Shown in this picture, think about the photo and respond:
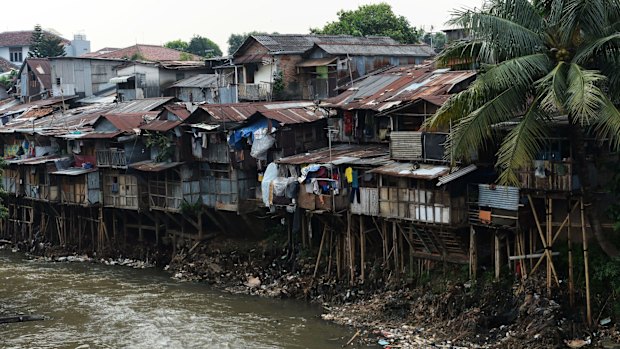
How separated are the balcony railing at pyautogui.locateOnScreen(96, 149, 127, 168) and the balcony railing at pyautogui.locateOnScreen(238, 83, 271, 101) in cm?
672

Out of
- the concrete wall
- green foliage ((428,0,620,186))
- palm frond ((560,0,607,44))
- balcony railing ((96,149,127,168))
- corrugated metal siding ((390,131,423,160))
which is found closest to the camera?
green foliage ((428,0,620,186))

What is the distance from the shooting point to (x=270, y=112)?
3388cm

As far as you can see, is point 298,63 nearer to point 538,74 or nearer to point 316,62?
point 316,62

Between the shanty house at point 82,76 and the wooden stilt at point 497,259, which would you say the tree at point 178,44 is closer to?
the shanty house at point 82,76

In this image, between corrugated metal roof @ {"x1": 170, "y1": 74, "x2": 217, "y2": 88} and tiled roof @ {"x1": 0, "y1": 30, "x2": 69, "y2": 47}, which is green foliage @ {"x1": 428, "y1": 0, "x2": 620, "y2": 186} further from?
tiled roof @ {"x1": 0, "y1": 30, "x2": 69, "y2": 47}

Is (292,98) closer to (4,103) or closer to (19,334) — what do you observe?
(19,334)

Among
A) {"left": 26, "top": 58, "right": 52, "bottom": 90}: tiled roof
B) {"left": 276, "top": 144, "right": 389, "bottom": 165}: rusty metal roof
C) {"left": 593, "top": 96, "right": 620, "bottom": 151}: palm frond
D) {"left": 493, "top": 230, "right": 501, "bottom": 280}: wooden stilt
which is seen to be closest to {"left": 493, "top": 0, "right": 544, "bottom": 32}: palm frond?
{"left": 593, "top": 96, "right": 620, "bottom": 151}: palm frond

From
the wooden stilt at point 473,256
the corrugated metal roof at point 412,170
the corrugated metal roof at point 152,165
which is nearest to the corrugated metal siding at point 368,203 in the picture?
the corrugated metal roof at point 412,170

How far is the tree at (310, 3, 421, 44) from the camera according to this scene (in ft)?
173

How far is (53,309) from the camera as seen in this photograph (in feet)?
100

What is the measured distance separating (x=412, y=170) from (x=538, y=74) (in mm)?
6257

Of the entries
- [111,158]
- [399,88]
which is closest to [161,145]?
[111,158]

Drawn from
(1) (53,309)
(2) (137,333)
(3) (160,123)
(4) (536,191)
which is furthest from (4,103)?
(4) (536,191)

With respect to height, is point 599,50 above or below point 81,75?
below
